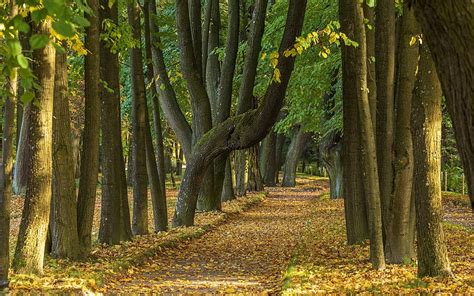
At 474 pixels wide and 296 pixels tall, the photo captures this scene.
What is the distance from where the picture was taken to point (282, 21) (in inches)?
771

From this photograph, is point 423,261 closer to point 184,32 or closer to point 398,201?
point 398,201

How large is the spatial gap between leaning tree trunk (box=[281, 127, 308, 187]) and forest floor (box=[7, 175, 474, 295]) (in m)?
24.6

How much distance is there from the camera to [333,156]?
27594mm

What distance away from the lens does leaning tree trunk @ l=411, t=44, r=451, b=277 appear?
8.43m

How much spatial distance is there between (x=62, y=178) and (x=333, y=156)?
19124 mm

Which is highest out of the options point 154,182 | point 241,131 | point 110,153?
point 241,131

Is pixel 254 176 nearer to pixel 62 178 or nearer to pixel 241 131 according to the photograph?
pixel 241 131

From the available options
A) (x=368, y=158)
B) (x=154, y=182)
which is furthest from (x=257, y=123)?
(x=368, y=158)

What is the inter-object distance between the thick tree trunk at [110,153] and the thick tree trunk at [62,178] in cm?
227

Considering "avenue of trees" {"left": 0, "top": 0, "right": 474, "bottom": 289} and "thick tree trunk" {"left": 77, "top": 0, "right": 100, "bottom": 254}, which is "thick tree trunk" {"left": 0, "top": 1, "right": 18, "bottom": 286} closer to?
"avenue of trees" {"left": 0, "top": 0, "right": 474, "bottom": 289}

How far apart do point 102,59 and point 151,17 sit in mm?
5390

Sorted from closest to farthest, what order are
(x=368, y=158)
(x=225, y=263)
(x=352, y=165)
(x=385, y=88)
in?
(x=368, y=158) < (x=385, y=88) < (x=352, y=165) < (x=225, y=263)

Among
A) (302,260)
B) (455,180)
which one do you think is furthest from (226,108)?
(455,180)

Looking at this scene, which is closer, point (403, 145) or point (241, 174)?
point (403, 145)
